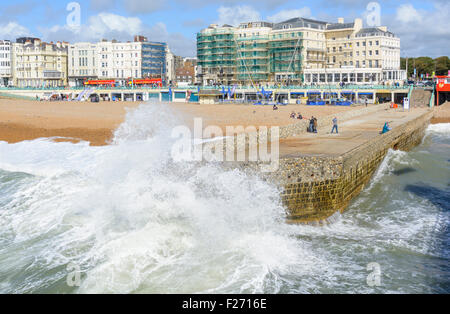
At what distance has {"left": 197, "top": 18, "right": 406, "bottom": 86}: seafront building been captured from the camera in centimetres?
8625

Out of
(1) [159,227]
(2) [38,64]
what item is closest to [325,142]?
(1) [159,227]

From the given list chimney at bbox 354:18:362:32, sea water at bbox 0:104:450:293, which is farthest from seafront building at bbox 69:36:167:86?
sea water at bbox 0:104:450:293

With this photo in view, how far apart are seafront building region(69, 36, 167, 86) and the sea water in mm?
92480

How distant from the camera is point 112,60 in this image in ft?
348

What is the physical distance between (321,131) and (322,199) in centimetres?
1095

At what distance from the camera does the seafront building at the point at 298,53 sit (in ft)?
283

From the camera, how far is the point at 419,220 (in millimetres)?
13383

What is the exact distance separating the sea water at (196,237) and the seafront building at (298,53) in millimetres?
73084

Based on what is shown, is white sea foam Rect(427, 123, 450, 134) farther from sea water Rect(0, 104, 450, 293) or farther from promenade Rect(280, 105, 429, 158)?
sea water Rect(0, 104, 450, 293)

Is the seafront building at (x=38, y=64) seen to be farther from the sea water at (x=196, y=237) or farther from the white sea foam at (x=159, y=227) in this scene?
the white sea foam at (x=159, y=227)

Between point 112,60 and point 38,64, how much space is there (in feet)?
54.4

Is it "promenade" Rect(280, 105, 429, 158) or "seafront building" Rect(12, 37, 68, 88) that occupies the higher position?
"seafront building" Rect(12, 37, 68, 88)

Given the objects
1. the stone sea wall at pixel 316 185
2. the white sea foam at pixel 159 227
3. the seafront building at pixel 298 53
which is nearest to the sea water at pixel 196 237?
the white sea foam at pixel 159 227
